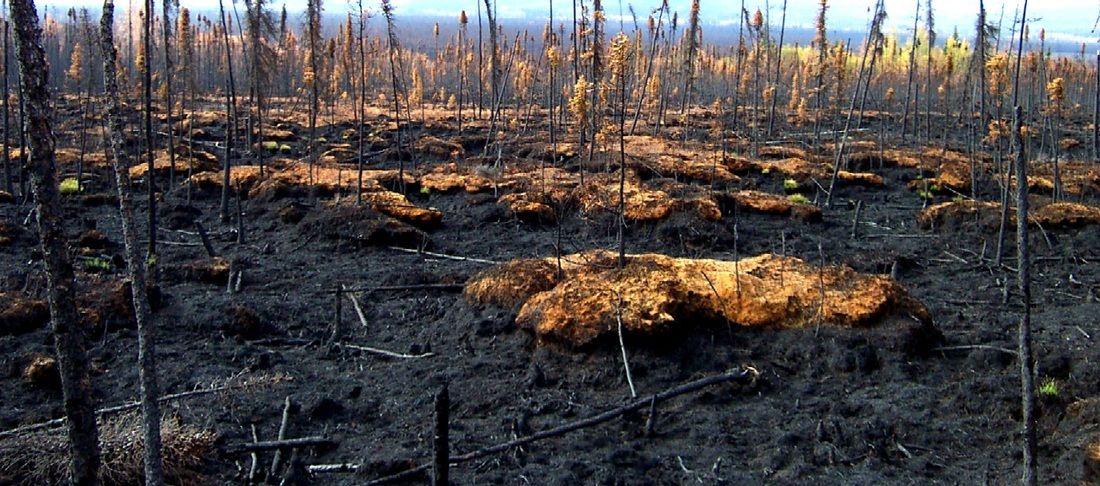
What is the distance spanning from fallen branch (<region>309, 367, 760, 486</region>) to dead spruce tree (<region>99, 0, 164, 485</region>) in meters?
1.38

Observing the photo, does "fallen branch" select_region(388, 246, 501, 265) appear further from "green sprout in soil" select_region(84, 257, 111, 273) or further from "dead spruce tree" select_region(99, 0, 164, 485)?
"dead spruce tree" select_region(99, 0, 164, 485)

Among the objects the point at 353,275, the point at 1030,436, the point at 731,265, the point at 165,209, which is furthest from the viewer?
the point at 165,209

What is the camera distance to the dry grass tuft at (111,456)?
17.0 feet

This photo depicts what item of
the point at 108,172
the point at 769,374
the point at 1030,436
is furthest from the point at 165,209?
the point at 1030,436

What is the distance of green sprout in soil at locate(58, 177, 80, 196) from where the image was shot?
17.1 metres

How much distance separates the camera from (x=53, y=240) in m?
3.80

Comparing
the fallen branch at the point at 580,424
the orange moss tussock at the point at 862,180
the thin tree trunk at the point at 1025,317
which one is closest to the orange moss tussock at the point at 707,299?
the fallen branch at the point at 580,424

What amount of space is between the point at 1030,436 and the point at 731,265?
173 inches

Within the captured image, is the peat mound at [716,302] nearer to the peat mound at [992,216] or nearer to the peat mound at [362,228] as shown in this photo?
the peat mound at [362,228]

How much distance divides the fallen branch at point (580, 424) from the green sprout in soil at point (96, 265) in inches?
270

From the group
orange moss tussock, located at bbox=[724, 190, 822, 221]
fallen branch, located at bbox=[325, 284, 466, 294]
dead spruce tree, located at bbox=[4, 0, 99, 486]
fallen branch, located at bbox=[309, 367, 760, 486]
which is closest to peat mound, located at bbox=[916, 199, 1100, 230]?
orange moss tussock, located at bbox=[724, 190, 822, 221]

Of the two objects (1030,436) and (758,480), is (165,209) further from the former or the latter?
(1030,436)

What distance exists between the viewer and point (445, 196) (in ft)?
57.4

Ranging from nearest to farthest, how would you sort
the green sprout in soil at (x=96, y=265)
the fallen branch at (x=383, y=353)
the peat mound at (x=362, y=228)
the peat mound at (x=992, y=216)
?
the fallen branch at (x=383, y=353)
the green sprout in soil at (x=96, y=265)
the peat mound at (x=362, y=228)
the peat mound at (x=992, y=216)
